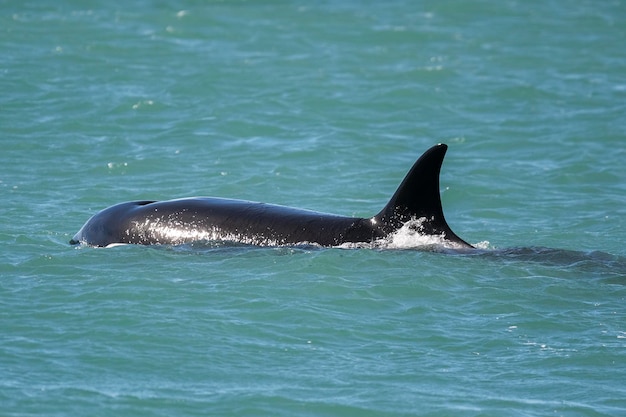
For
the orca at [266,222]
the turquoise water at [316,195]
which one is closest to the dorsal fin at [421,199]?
the orca at [266,222]

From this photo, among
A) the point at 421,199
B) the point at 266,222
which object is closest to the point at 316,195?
the point at 266,222

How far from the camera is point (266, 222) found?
1403 cm

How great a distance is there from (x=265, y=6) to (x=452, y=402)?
25.2 metres

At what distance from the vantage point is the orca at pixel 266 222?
1327 centimetres

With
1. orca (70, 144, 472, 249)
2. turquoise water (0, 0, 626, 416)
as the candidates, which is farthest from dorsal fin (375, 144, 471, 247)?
turquoise water (0, 0, 626, 416)

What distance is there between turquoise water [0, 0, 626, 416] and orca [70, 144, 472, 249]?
0.31 meters

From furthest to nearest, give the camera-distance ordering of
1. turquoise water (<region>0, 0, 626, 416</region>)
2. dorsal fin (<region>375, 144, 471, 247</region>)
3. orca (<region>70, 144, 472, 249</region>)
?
orca (<region>70, 144, 472, 249</region>), dorsal fin (<region>375, 144, 471, 247</region>), turquoise water (<region>0, 0, 626, 416</region>)

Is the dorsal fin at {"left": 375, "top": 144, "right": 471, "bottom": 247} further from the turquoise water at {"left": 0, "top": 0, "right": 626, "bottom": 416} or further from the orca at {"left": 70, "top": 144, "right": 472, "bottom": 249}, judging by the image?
the turquoise water at {"left": 0, "top": 0, "right": 626, "bottom": 416}

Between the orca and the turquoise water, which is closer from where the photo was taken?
the turquoise water

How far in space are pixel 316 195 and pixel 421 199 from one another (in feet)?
17.4

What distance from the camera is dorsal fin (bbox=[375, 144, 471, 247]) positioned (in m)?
13.0

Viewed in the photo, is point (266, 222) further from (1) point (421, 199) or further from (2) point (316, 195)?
(2) point (316, 195)

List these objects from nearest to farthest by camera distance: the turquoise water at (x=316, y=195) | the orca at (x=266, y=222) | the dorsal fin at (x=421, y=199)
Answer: the turquoise water at (x=316, y=195) → the dorsal fin at (x=421, y=199) → the orca at (x=266, y=222)

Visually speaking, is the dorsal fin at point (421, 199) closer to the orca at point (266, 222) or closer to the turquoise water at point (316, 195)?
the orca at point (266, 222)
